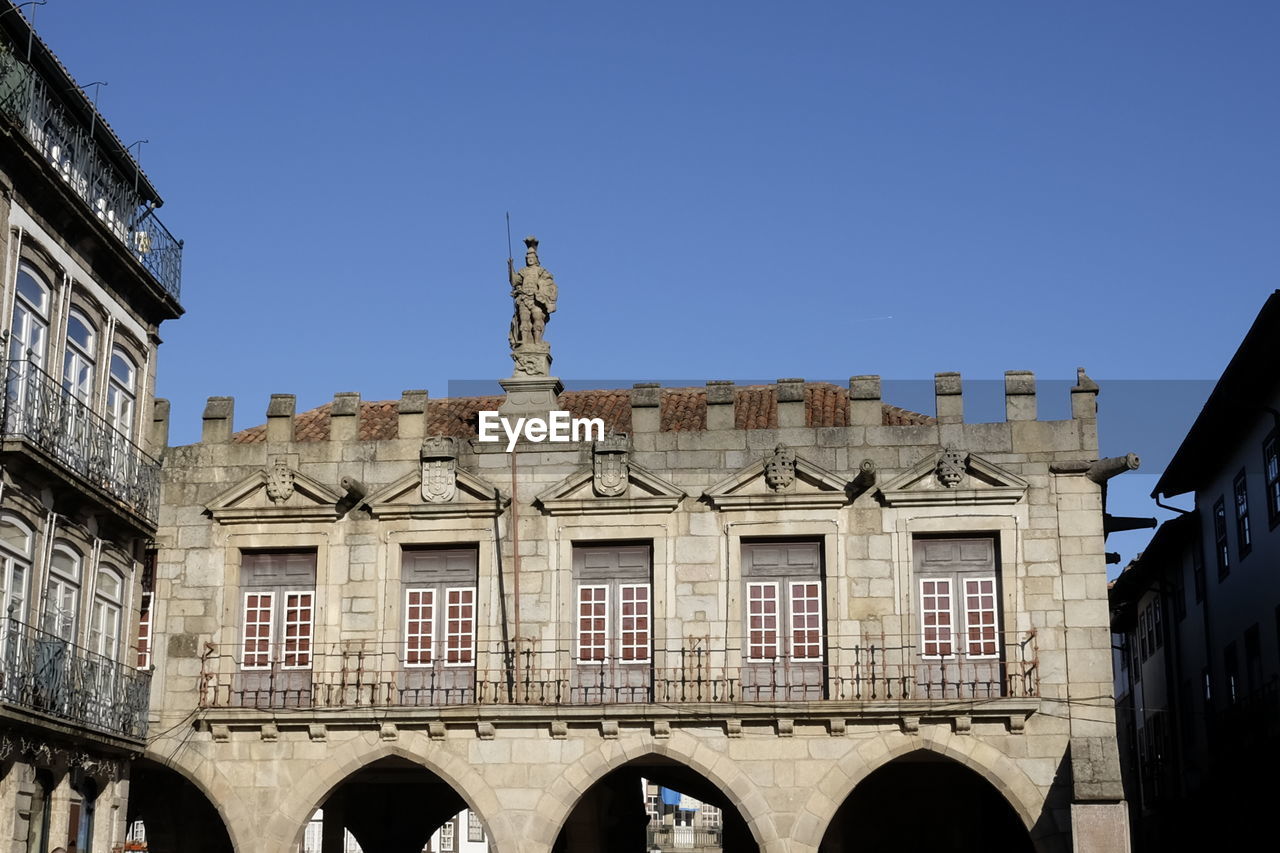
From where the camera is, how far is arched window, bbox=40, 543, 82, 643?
2111 centimetres

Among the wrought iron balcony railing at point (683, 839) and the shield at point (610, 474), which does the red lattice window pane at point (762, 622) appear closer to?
the shield at point (610, 474)

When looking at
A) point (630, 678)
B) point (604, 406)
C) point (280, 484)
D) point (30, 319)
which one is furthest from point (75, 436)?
point (604, 406)

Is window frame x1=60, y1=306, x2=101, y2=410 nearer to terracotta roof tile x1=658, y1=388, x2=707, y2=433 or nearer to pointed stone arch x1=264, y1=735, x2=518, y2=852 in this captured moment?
pointed stone arch x1=264, y1=735, x2=518, y2=852

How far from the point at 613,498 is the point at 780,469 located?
96.4 inches

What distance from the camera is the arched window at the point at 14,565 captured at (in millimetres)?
19734

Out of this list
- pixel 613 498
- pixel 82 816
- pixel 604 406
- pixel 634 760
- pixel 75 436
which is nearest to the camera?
pixel 75 436

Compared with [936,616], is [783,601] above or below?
above

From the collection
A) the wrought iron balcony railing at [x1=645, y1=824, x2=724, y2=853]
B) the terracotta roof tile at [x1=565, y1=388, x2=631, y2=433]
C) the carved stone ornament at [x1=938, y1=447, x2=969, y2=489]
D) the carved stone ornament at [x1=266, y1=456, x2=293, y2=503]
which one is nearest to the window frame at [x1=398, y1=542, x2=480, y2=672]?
the carved stone ornament at [x1=266, y1=456, x2=293, y2=503]

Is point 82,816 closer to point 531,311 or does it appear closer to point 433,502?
point 433,502

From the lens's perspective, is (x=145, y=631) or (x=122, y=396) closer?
(x=122, y=396)

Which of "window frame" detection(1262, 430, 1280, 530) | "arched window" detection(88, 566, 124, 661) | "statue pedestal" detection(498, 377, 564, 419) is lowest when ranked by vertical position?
"arched window" detection(88, 566, 124, 661)

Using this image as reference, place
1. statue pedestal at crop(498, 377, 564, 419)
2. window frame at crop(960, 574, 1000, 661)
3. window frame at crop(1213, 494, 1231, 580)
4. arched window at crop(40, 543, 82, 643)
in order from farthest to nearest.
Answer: window frame at crop(1213, 494, 1231, 580), statue pedestal at crop(498, 377, 564, 419), window frame at crop(960, 574, 1000, 661), arched window at crop(40, 543, 82, 643)

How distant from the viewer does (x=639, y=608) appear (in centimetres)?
2456

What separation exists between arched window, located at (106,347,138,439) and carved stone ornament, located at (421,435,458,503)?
418cm
